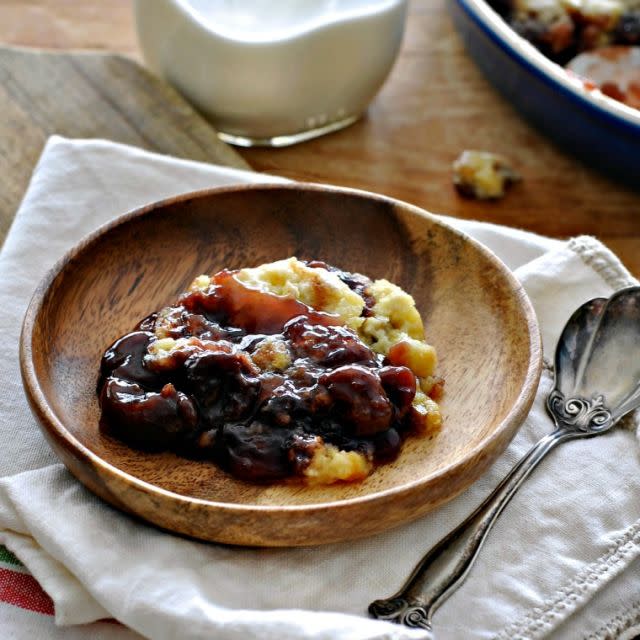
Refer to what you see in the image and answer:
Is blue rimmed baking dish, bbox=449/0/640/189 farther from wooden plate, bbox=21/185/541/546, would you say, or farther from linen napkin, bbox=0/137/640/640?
linen napkin, bbox=0/137/640/640

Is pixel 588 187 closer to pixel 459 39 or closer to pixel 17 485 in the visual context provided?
pixel 459 39

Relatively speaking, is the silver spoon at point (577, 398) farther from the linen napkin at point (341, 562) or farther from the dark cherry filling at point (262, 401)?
the dark cherry filling at point (262, 401)

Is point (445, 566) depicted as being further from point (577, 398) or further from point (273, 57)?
point (273, 57)

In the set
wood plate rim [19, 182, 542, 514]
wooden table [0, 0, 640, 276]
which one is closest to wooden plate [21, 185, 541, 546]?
wood plate rim [19, 182, 542, 514]

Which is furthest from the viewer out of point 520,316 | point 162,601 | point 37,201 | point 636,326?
point 37,201

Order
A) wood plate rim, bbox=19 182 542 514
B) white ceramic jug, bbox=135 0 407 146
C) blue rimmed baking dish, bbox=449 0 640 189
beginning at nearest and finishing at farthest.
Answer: wood plate rim, bbox=19 182 542 514
blue rimmed baking dish, bbox=449 0 640 189
white ceramic jug, bbox=135 0 407 146

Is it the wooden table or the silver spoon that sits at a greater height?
the silver spoon

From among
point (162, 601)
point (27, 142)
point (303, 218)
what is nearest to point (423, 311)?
point (303, 218)
